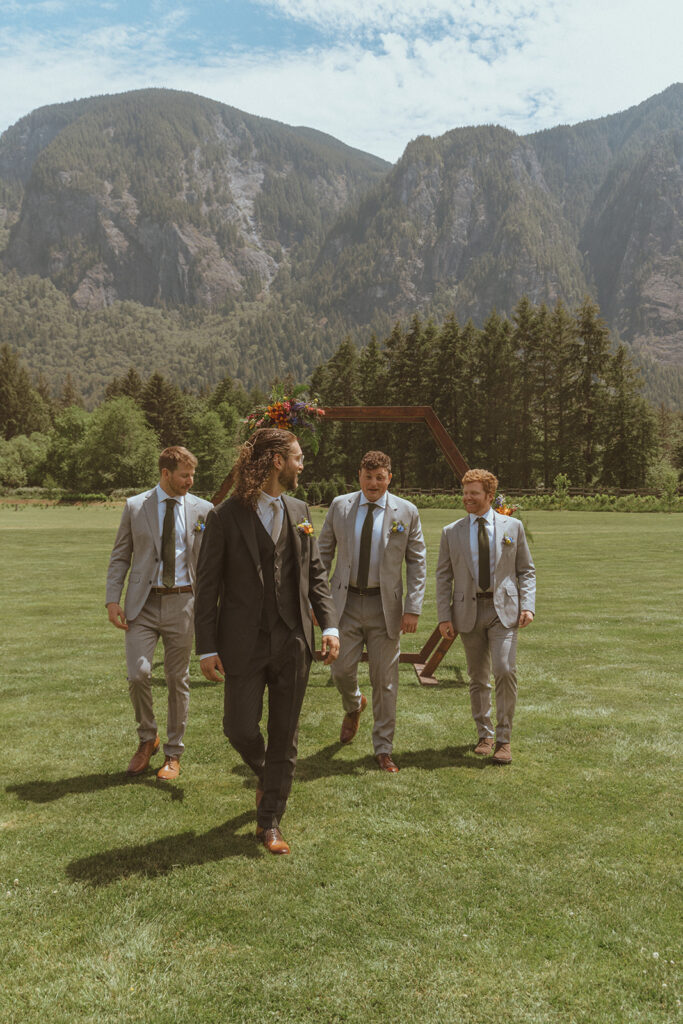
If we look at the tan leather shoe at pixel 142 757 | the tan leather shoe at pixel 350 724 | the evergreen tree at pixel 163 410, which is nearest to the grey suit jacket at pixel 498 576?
the tan leather shoe at pixel 350 724

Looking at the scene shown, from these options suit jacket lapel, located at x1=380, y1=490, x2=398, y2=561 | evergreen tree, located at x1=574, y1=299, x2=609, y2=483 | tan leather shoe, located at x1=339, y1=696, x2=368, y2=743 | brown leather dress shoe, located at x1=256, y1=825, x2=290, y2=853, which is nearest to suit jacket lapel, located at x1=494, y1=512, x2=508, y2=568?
suit jacket lapel, located at x1=380, y1=490, x2=398, y2=561

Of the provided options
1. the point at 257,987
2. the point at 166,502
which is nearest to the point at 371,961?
the point at 257,987

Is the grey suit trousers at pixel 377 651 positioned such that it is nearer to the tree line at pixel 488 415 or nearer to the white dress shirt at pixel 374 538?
the white dress shirt at pixel 374 538

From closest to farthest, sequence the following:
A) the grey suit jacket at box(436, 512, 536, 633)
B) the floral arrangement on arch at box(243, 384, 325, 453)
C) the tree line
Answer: the grey suit jacket at box(436, 512, 536, 633) → the floral arrangement on arch at box(243, 384, 325, 453) → the tree line

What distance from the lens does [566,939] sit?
403cm

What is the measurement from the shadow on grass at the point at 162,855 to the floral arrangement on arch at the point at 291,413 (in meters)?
4.30

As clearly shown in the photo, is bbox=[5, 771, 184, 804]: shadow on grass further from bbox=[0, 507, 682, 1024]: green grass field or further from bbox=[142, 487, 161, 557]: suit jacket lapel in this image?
bbox=[142, 487, 161, 557]: suit jacket lapel

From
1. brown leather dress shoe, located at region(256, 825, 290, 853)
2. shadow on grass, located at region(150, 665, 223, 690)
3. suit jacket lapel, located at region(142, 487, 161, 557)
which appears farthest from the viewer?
shadow on grass, located at region(150, 665, 223, 690)

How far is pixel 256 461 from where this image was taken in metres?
4.77

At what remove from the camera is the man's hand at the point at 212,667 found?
465cm

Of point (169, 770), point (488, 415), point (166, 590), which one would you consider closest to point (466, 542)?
point (166, 590)

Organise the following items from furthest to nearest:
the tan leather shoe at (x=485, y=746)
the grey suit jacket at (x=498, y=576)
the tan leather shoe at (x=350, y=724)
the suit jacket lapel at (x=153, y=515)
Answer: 1. the tan leather shoe at (x=350, y=724)
2. the tan leather shoe at (x=485, y=746)
3. the grey suit jacket at (x=498, y=576)
4. the suit jacket lapel at (x=153, y=515)

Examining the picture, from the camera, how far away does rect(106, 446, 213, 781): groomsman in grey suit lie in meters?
6.21

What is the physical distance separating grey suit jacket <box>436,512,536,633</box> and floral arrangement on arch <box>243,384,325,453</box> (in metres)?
2.16
